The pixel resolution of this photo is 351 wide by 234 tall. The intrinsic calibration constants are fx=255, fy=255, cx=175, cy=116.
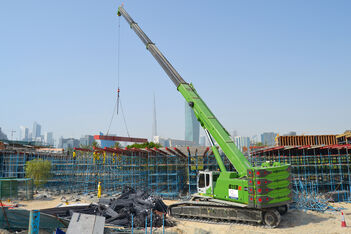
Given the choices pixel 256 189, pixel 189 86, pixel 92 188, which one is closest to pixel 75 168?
pixel 92 188

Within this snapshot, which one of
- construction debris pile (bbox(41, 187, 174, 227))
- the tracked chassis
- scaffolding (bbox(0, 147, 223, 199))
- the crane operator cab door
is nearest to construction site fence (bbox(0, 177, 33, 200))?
scaffolding (bbox(0, 147, 223, 199))

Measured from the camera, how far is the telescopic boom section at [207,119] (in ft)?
45.9

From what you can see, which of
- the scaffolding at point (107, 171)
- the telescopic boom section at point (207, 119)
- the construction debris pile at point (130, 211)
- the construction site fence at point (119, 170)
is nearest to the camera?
the telescopic boom section at point (207, 119)

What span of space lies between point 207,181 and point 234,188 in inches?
82.5

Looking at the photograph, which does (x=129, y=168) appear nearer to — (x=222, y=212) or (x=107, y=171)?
(x=107, y=171)

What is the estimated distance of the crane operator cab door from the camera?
1536cm

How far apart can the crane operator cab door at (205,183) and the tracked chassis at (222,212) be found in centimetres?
42

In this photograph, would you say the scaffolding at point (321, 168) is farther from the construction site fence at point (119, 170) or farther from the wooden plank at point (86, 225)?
the wooden plank at point (86, 225)

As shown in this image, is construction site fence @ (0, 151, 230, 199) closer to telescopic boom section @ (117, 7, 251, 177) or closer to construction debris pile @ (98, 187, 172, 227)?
construction debris pile @ (98, 187, 172, 227)

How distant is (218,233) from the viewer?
13242mm

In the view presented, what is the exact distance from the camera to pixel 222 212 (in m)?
14.8

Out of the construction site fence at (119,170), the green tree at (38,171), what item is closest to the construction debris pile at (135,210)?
the construction site fence at (119,170)

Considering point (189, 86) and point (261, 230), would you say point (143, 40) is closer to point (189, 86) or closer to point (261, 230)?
point (189, 86)

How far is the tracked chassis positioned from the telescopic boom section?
82.7 inches
